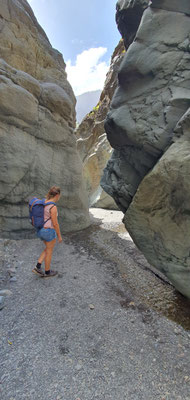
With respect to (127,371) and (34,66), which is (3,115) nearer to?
(34,66)

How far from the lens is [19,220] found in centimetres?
805

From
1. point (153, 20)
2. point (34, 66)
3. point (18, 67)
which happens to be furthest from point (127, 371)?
point (34, 66)

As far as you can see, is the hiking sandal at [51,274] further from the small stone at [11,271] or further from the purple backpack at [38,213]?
the purple backpack at [38,213]

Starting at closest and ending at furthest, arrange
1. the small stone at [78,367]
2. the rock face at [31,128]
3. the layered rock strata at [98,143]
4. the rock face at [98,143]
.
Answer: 1. the small stone at [78,367]
2. the rock face at [31,128]
3. the layered rock strata at [98,143]
4. the rock face at [98,143]

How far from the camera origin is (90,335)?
358cm

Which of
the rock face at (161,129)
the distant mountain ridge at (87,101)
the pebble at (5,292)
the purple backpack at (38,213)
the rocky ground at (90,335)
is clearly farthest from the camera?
the distant mountain ridge at (87,101)

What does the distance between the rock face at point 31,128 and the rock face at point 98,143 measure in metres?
11.6

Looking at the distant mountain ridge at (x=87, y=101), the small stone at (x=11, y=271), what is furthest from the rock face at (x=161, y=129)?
the distant mountain ridge at (x=87, y=101)

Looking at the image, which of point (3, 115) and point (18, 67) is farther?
point (18, 67)

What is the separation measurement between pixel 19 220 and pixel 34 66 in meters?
8.34

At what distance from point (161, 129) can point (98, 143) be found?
2111cm

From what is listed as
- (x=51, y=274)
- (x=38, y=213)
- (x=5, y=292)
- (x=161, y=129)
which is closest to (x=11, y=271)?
(x=5, y=292)

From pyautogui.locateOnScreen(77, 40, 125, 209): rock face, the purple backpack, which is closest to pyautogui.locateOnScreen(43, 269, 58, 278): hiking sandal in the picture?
the purple backpack

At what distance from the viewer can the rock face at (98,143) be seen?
2300 cm
